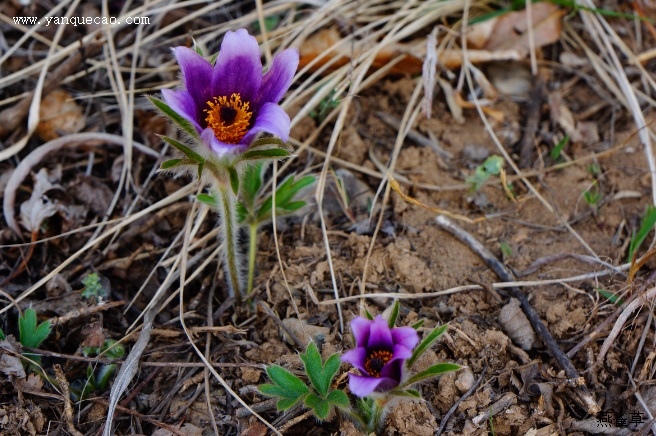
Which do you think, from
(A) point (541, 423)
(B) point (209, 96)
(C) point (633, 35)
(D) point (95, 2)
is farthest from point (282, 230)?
(C) point (633, 35)

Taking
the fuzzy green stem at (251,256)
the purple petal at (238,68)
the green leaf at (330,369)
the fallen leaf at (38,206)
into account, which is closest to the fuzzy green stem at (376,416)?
the green leaf at (330,369)

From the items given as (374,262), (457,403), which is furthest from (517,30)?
(457,403)

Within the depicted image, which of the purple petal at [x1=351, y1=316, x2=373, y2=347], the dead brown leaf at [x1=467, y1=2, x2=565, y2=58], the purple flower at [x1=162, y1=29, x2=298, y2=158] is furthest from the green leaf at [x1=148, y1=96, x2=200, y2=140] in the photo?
the dead brown leaf at [x1=467, y1=2, x2=565, y2=58]

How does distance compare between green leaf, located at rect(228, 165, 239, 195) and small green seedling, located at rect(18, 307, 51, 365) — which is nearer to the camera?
green leaf, located at rect(228, 165, 239, 195)

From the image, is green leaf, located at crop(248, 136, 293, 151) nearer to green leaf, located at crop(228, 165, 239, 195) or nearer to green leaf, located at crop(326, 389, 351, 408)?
green leaf, located at crop(228, 165, 239, 195)

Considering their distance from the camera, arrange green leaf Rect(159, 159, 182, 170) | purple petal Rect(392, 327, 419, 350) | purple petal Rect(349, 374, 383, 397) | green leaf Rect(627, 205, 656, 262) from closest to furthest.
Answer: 1. purple petal Rect(349, 374, 383, 397)
2. purple petal Rect(392, 327, 419, 350)
3. green leaf Rect(159, 159, 182, 170)
4. green leaf Rect(627, 205, 656, 262)
